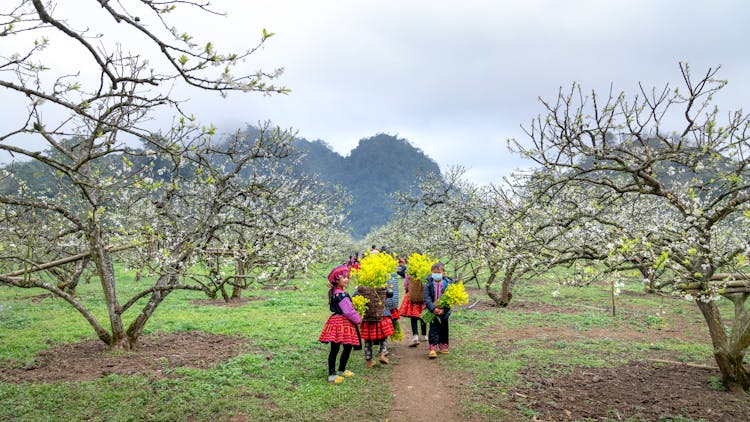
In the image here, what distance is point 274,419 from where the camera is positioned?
6.78m

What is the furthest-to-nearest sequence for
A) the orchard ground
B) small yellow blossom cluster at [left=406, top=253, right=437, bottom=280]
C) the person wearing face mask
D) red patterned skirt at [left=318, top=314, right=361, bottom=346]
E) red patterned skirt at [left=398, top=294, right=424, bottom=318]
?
1. red patterned skirt at [left=398, top=294, right=424, bottom=318]
2. small yellow blossom cluster at [left=406, top=253, right=437, bottom=280]
3. the person wearing face mask
4. red patterned skirt at [left=318, top=314, right=361, bottom=346]
5. the orchard ground

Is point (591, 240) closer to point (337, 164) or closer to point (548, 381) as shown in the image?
point (548, 381)

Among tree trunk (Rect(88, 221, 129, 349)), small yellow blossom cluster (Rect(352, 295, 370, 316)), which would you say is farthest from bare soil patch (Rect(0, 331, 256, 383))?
small yellow blossom cluster (Rect(352, 295, 370, 316))

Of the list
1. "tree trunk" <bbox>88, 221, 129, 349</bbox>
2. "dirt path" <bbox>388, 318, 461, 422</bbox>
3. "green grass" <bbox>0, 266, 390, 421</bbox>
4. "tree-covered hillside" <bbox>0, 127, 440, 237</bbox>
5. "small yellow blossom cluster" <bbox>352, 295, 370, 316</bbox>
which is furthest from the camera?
"tree-covered hillside" <bbox>0, 127, 440, 237</bbox>

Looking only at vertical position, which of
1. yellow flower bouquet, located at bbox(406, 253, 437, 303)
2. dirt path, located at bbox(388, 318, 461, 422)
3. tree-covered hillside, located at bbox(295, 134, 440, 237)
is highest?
tree-covered hillside, located at bbox(295, 134, 440, 237)

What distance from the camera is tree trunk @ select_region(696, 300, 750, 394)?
7.62 m

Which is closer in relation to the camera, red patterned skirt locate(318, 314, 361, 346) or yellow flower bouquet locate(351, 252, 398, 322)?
red patterned skirt locate(318, 314, 361, 346)

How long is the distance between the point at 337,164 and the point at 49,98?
495ft

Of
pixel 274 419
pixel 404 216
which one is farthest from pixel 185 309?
pixel 404 216

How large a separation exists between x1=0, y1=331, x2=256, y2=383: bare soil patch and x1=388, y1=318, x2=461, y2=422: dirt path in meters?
3.61

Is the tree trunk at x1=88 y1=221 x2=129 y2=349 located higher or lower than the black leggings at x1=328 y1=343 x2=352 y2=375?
higher

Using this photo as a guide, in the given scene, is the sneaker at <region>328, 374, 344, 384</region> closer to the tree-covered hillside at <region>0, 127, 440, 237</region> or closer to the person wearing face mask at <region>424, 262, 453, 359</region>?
the person wearing face mask at <region>424, 262, 453, 359</region>

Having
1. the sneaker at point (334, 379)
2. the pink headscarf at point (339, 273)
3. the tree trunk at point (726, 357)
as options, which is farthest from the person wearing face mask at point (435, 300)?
the tree trunk at point (726, 357)

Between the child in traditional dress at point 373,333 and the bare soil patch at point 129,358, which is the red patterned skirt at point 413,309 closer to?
the child in traditional dress at point 373,333
